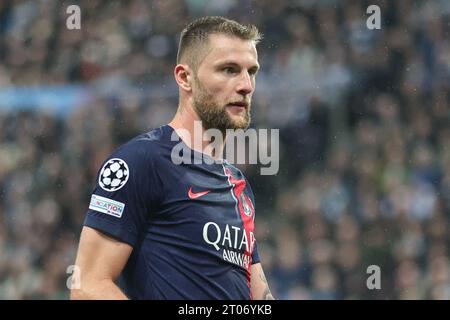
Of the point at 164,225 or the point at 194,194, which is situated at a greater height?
the point at 194,194

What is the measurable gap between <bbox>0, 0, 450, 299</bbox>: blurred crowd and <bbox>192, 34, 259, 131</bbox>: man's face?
537 centimetres

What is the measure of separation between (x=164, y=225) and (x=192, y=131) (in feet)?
1.76

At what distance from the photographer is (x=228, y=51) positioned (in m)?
3.85

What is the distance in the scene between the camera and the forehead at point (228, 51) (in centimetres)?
384

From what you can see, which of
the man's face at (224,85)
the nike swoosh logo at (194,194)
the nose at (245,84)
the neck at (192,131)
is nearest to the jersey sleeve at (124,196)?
the nike swoosh logo at (194,194)

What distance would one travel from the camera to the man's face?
3.80m

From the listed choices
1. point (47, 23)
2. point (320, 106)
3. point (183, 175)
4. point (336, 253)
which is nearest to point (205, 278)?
point (183, 175)

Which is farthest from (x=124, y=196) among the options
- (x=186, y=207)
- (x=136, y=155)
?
(x=186, y=207)

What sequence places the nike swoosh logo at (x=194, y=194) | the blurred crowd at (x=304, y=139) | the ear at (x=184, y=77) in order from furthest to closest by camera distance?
1. the blurred crowd at (x=304, y=139)
2. the ear at (x=184, y=77)
3. the nike swoosh logo at (x=194, y=194)

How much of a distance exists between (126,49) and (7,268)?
3246mm

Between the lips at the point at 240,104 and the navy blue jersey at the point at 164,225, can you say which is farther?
the lips at the point at 240,104

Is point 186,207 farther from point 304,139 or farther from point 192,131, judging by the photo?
point 304,139

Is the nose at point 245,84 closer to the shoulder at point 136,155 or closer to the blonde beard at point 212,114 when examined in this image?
the blonde beard at point 212,114

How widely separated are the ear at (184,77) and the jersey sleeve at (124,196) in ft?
1.88
